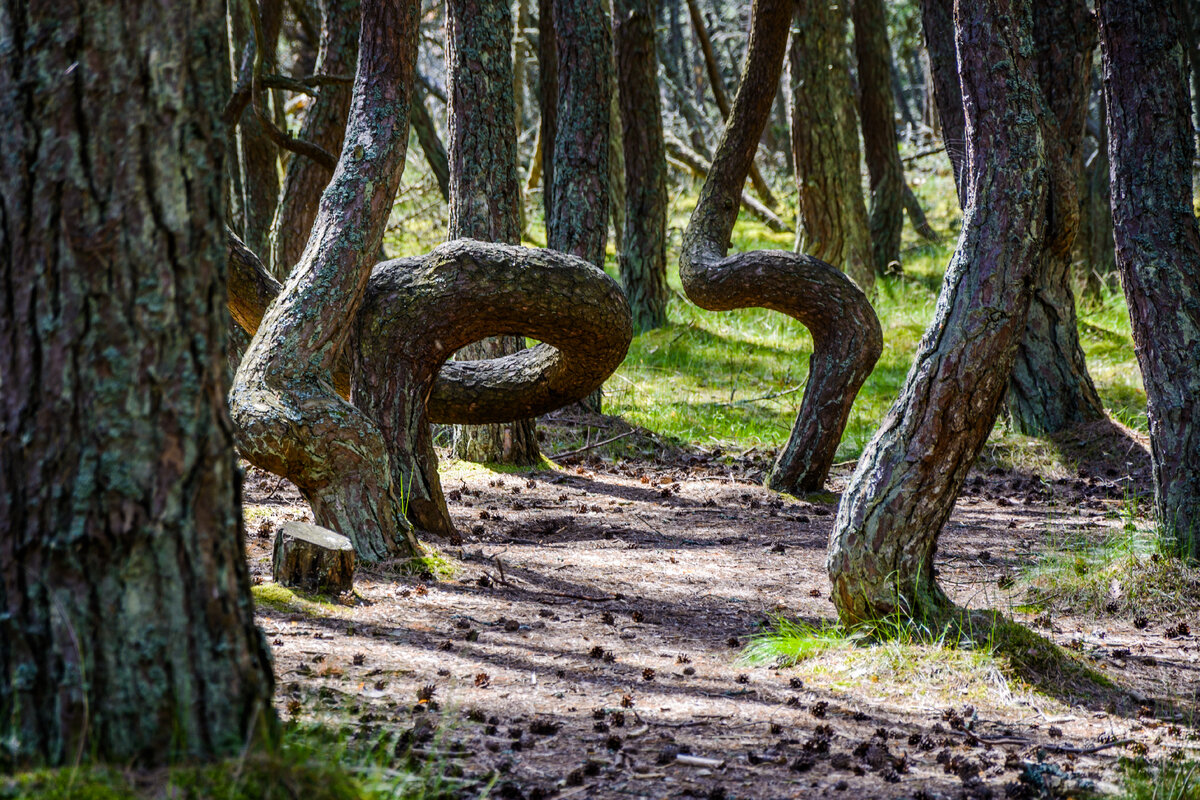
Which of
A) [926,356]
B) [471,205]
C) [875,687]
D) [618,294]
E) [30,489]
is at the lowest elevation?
[875,687]

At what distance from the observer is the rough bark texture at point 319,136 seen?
882 cm

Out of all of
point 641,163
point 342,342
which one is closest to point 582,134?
point 641,163

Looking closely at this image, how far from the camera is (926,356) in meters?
4.22

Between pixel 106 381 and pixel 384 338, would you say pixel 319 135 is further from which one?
pixel 106 381

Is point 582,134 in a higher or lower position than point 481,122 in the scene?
higher

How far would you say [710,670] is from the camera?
165 inches

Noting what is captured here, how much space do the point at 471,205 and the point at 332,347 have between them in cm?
269

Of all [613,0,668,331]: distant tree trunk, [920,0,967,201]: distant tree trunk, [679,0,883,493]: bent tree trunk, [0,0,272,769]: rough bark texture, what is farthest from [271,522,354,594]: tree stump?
[613,0,668,331]: distant tree trunk

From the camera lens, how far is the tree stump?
462 centimetres

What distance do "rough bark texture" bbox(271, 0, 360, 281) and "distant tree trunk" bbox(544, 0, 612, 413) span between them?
6.17 feet

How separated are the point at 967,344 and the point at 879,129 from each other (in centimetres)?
1162

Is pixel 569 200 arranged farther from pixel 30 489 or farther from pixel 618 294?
pixel 30 489

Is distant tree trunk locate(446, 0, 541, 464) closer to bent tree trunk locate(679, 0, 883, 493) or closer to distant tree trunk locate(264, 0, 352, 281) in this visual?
bent tree trunk locate(679, 0, 883, 493)

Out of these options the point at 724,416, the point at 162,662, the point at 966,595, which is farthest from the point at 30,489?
the point at 724,416
